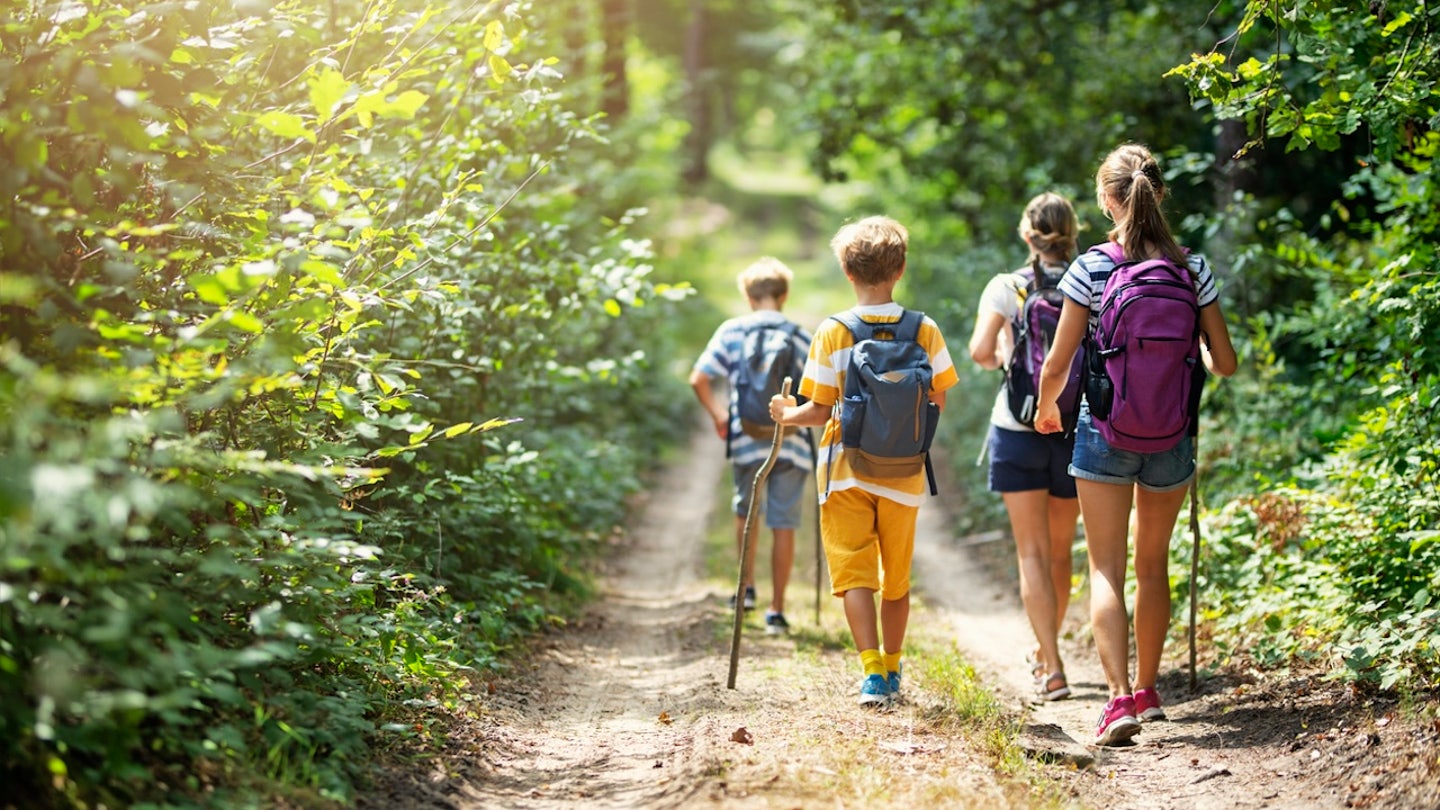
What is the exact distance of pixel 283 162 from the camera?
18.6 feet

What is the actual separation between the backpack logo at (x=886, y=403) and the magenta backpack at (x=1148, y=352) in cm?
77

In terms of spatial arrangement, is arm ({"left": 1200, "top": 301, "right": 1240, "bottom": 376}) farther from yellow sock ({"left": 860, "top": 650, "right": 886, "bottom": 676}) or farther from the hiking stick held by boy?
yellow sock ({"left": 860, "top": 650, "right": 886, "bottom": 676})

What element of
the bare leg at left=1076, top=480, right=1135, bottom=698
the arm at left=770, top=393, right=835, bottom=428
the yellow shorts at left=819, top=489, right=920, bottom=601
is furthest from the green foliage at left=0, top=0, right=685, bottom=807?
the bare leg at left=1076, top=480, right=1135, bottom=698

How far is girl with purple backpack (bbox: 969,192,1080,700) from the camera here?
6.11m

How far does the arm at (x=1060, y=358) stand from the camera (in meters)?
5.23

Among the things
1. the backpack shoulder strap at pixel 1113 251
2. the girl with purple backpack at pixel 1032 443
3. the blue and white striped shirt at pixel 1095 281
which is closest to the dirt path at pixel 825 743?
the girl with purple backpack at pixel 1032 443

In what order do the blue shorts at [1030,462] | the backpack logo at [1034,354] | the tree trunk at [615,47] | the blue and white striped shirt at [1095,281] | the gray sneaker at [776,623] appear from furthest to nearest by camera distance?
the tree trunk at [615,47] → the gray sneaker at [776,623] → the blue shorts at [1030,462] → the backpack logo at [1034,354] → the blue and white striped shirt at [1095,281]

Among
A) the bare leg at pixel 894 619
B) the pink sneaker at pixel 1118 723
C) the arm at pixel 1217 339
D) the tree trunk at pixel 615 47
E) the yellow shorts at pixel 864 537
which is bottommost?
the pink sneaker at pixel 1118 723

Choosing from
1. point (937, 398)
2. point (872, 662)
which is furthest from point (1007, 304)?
point (872, 662)

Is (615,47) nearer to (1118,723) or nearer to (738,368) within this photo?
(738,368)

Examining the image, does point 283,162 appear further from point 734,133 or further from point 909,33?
point 734,133

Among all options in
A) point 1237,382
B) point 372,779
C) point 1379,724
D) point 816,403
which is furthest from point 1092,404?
point 1237,382

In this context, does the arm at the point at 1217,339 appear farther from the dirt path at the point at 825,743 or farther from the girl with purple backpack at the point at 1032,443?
the dirt path at the point at 825,743

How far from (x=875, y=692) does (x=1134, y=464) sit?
59.4 inches
